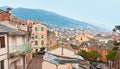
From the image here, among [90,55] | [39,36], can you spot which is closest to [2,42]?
[39,36]

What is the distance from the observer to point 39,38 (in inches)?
3637

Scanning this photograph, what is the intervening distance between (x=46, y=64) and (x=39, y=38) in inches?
2092

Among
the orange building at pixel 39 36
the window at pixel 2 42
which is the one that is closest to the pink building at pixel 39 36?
the orange building at pixel 39 36

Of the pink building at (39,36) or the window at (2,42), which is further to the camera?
the pink building at (39,36)

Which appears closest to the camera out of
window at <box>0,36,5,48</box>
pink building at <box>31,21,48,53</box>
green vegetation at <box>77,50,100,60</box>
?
window at <box>0,36,5,48</box>

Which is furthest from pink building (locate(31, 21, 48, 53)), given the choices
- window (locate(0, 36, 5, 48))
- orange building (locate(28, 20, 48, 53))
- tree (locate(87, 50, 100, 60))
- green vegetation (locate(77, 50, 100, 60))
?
window (locate(0, 36, 5, 48))

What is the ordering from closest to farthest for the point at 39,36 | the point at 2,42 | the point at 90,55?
the point at 2,42 → the point at 39,36 → the point at 90,55

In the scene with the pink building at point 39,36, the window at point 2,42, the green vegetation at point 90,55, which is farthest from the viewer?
the green vegetation at point 90,55

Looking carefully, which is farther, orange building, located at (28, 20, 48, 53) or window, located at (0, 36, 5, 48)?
orange building, located at (28, 20, 48, 53)

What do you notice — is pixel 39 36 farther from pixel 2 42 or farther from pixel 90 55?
pixel 2 42

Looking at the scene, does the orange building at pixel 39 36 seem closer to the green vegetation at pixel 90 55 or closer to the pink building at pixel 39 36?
the pink building at pixel 39 36

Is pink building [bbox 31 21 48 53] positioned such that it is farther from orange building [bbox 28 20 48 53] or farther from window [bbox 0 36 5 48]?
window [bbox 0 36 5 48]

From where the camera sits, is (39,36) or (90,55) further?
(90,55)

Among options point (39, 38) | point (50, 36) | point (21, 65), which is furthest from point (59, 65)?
point (50, 36)
